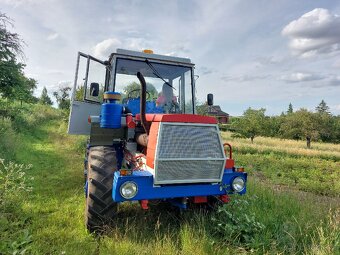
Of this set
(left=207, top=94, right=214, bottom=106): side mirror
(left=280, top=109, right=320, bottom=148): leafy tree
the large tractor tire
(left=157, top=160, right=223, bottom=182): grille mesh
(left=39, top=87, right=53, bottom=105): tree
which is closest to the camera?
(left=157, top=160, right=223, bottom=182): grille mesh

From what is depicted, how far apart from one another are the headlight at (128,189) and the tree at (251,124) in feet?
102

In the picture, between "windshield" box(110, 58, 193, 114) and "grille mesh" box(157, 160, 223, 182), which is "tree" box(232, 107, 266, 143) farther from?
"grille mesh" box(157, 160, 223, 182)

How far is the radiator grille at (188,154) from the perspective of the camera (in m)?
3.46

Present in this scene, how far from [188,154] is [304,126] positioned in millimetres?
31742

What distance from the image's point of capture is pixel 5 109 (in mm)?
16578

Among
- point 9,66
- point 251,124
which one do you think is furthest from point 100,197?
point 251,124

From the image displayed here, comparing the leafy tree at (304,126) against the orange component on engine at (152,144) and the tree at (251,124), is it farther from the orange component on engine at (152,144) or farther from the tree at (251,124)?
the orange component on engine at (152,144)

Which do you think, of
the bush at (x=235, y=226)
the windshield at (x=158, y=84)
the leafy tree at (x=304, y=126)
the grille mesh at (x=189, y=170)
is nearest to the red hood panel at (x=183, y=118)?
the grille mesh at (x=189, y=170)

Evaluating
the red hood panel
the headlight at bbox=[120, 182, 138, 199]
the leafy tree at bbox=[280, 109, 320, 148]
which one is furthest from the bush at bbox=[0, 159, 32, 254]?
the leafy tree at bbox=[280, 109, 320, 148]

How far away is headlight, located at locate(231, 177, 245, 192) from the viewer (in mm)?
3887

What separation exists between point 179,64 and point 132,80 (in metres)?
0.92

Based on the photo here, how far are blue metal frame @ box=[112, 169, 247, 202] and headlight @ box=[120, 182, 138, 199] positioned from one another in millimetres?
32

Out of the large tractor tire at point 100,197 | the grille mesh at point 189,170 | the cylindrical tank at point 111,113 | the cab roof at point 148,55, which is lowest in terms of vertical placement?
the large tractor tire at point 100,197

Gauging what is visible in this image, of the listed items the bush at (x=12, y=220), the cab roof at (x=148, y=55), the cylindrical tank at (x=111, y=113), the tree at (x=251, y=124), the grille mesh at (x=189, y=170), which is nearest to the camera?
Result: the bush at (x=12, y=220)
